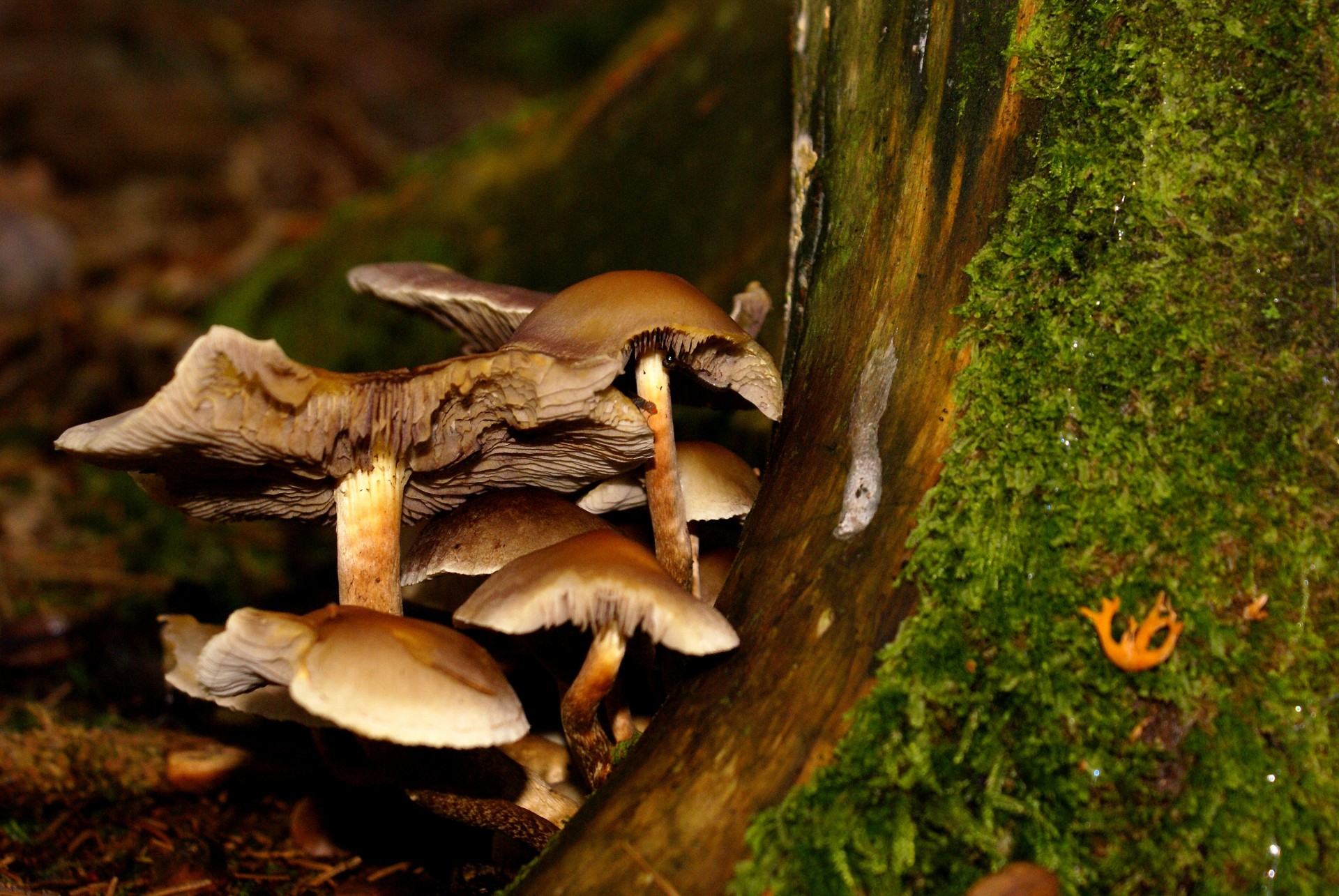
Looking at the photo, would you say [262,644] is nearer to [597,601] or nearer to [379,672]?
[379,672]

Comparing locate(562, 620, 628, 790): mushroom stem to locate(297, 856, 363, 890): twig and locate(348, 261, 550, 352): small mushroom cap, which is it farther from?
locate(348, 261, 550, 352): small mushroom cap

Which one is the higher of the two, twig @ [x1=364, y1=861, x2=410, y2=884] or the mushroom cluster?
the mushroom cluster

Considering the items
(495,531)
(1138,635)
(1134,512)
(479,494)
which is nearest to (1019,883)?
(1138,635)

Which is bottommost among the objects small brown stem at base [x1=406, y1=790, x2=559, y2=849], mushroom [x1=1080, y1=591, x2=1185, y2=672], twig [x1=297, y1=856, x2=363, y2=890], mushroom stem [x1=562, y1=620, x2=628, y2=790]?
twig [x1=297, y1=856, x2=363, y2=890]

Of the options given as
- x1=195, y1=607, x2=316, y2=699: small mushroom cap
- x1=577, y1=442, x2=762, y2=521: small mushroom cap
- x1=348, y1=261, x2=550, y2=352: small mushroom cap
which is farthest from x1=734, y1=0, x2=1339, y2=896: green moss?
x1=348, y1=261, x2=550, y2=352: small mushroom cap

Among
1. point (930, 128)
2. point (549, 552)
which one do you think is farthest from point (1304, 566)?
point (549, 552)

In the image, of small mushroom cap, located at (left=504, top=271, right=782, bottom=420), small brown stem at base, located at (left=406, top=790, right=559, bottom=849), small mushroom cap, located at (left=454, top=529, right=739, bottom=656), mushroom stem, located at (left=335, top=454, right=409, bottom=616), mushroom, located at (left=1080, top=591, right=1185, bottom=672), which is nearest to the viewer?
mushroom, located at (left=1080, top=591, right=1185, bottom=672)
